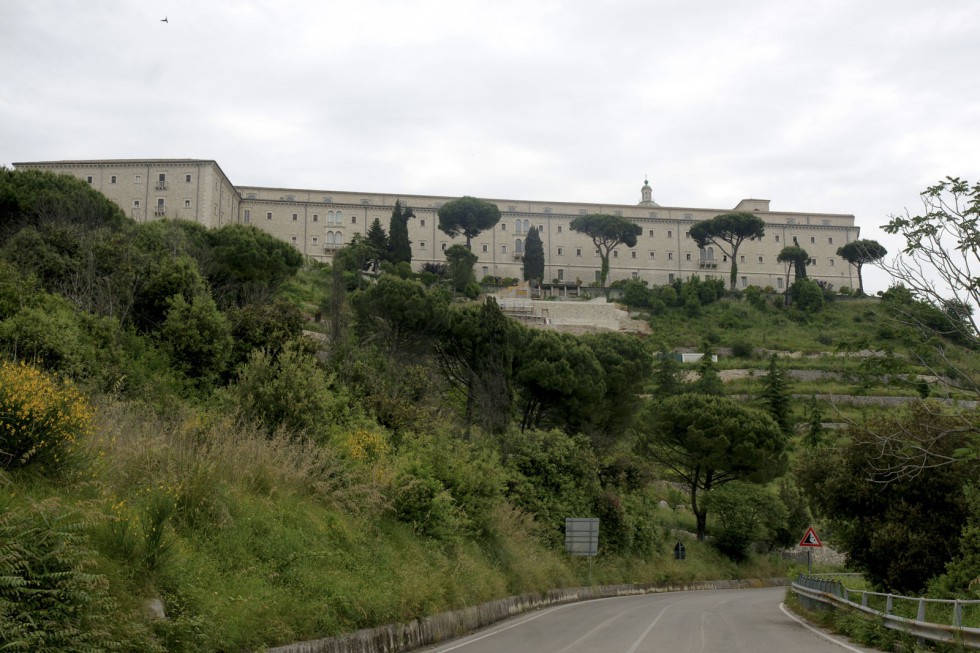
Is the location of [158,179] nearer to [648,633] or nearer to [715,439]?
[715,439]

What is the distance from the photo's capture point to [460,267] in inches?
3784

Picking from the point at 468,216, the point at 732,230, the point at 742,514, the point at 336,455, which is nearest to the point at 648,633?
the point at 336,455

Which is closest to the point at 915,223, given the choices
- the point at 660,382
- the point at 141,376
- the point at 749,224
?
the point at 141,376

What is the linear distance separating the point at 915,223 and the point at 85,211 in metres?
33.6

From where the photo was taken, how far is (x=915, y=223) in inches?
544

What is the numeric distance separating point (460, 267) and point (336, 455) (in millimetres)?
80784

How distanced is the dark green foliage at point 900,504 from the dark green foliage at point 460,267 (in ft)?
248

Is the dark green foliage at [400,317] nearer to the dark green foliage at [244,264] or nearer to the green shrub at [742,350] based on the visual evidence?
the dark green foliage at [244,264]

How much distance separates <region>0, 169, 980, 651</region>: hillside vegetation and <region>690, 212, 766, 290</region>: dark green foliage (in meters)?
68.1

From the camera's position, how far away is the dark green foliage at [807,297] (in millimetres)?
108125

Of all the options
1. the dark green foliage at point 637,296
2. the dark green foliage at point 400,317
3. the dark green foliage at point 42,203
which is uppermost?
the dark green foliage at point 637,296

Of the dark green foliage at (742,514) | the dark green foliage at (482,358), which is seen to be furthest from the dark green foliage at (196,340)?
the dark green foliage at (742,514)

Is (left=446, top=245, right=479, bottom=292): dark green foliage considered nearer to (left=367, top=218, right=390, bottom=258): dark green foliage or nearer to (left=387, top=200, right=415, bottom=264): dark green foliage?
(left=387, top=200, right=415, bottom=264): dark green foliage

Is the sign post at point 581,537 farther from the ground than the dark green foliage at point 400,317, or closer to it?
closer to it
